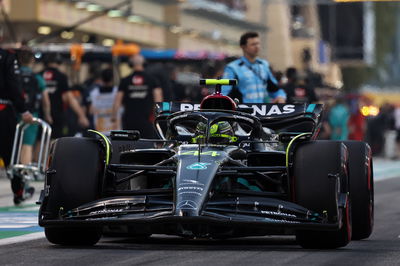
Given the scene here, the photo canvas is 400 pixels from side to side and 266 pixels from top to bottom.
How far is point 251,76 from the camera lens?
15484 mm

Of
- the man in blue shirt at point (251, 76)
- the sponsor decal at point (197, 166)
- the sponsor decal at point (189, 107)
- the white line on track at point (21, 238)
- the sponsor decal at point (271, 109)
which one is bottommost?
the white line on track at point (21, 238)

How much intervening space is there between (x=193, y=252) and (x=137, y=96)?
11524 millimetres

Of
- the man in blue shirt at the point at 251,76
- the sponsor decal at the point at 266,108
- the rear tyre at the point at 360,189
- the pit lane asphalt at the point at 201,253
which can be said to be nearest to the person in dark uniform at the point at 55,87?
the man in blue shirt at the point at 251,76

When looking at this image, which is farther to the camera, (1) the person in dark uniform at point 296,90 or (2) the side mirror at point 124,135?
(1) the person in dark uniform at point 296,90

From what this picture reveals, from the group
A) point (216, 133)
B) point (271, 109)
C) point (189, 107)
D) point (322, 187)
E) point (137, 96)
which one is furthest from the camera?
point (137, 96)

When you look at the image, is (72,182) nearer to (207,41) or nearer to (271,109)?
(271,109)

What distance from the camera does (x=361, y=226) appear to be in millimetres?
10859

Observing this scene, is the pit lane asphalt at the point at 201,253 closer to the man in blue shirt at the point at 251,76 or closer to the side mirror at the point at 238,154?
the side mirror at the point at 238,154

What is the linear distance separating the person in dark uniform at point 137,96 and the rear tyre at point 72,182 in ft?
34.6

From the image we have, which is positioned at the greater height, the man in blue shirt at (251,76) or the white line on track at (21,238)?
the man in blue shirt at (251,76)

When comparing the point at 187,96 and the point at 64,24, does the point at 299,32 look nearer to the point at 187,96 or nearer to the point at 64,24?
the point at 64,24

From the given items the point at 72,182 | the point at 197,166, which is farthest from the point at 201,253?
the point at 72,182

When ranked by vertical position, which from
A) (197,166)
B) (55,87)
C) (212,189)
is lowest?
(212,189)

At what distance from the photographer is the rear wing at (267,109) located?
39.6 feet
